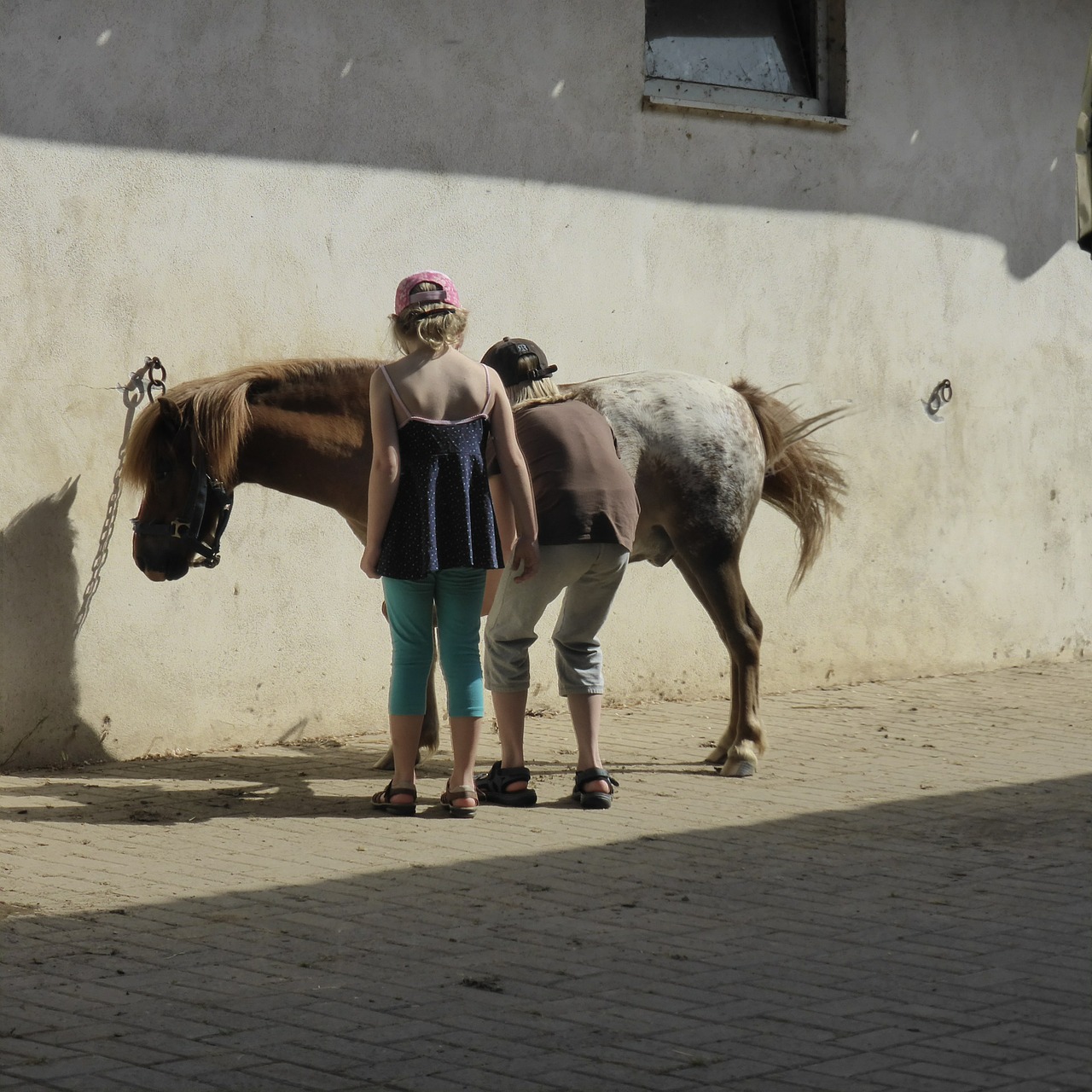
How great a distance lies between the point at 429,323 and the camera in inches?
235

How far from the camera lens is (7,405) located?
7.03 m

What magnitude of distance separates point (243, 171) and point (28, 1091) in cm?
517

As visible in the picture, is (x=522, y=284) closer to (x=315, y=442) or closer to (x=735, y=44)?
(x=315, y=442)

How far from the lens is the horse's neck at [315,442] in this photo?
6891 millimetres

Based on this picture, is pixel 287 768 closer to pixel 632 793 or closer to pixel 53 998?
pixel 632 793

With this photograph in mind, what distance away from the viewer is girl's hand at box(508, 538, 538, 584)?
19.9 ft

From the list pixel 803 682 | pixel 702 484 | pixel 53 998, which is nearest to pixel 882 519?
pixel 803 682

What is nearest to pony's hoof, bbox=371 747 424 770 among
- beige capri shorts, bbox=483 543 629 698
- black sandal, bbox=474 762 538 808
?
black sandal, bbox=474 762 538 808

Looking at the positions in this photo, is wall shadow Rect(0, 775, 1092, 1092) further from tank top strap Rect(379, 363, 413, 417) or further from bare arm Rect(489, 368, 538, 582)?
tank top strap Rect(379, 363, 413, 417)

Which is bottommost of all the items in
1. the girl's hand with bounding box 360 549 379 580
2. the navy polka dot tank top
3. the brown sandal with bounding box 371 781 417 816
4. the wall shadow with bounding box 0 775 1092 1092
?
the wall shadow with bounding box 0 775 1092 1092

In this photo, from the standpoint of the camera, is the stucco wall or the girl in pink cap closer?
the girl in pink cap

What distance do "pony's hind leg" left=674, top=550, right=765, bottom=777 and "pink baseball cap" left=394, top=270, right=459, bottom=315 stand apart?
1.93 metres

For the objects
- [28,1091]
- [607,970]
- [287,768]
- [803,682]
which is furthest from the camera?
[803,682]

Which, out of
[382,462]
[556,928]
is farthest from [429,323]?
→ [556,928]
